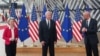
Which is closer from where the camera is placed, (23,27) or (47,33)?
(47,33)

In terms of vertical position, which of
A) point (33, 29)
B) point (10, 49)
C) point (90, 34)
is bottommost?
point (10, 49)

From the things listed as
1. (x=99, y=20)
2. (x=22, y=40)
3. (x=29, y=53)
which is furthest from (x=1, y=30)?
(x=99, y=20)

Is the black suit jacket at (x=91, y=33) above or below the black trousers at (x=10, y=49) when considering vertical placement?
above

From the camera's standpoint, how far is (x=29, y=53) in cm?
1479

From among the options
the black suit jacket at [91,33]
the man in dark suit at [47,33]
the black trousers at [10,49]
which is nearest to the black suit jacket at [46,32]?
the man in dark suit at [47,33]

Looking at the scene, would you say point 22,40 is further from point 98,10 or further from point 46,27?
point 98,10

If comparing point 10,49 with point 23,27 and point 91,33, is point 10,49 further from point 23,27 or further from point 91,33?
point 23,27

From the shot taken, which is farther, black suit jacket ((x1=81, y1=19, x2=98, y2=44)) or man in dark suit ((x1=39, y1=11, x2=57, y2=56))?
man in dark suit ((x1=39, y1=11, x2=57, y2=56))

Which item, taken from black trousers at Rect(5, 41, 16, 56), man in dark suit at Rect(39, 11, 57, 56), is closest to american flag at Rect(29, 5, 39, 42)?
man in dark suit at Rect(39, 11, 57, 56)

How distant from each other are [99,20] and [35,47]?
24.1 ft

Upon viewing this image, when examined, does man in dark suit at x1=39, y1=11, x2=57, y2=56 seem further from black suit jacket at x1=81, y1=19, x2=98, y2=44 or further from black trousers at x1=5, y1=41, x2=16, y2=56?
black suit jacket at x1=81, y1=19, x2=98, y2=44

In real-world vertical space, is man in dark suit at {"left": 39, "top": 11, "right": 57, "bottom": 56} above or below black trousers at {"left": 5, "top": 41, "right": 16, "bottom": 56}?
above

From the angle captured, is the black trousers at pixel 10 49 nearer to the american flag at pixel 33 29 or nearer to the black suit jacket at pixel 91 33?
the black suit jacket at pixel 91 33

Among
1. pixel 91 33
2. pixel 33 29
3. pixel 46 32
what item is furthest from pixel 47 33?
pixel 33 29
